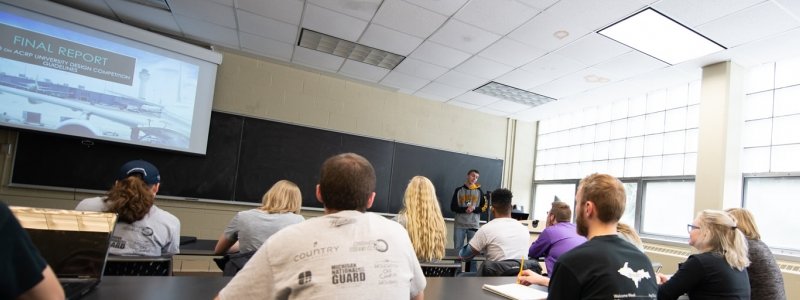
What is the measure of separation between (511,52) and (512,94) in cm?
150

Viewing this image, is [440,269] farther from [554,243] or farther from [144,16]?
[144,16]

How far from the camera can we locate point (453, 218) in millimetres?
6070

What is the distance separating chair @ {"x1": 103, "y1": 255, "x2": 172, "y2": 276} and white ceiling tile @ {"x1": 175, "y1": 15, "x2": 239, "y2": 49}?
297 cm

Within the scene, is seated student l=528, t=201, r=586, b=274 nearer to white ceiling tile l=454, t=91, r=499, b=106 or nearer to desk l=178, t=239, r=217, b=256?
desk l=178, t=239, r=217, b=256

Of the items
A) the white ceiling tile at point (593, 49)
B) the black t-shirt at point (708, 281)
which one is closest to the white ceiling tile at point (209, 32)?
the white ceiling tile at point (593, 49)

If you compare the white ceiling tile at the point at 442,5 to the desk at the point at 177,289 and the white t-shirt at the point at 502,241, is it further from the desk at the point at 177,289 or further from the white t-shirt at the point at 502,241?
the desk at the point at 177,289

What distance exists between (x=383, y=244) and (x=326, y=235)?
155 millimetres

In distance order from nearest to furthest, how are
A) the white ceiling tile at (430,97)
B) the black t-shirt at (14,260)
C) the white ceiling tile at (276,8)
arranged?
the black t-shirt at (14,260), the white ceiling tile at (276,8), the white ceiling tile at (430,97)

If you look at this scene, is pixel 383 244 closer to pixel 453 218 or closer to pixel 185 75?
pixel 185 75

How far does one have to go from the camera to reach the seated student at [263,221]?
90.6 inches

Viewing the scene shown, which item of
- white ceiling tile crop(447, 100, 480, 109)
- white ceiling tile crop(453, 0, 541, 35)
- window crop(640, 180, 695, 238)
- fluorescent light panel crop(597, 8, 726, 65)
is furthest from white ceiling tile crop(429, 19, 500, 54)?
window crop(640, 180, 695, 238)

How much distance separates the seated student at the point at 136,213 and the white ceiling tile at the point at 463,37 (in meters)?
2.70

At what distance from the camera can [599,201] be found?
4.51ft

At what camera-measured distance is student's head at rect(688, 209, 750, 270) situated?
6.02 feet
